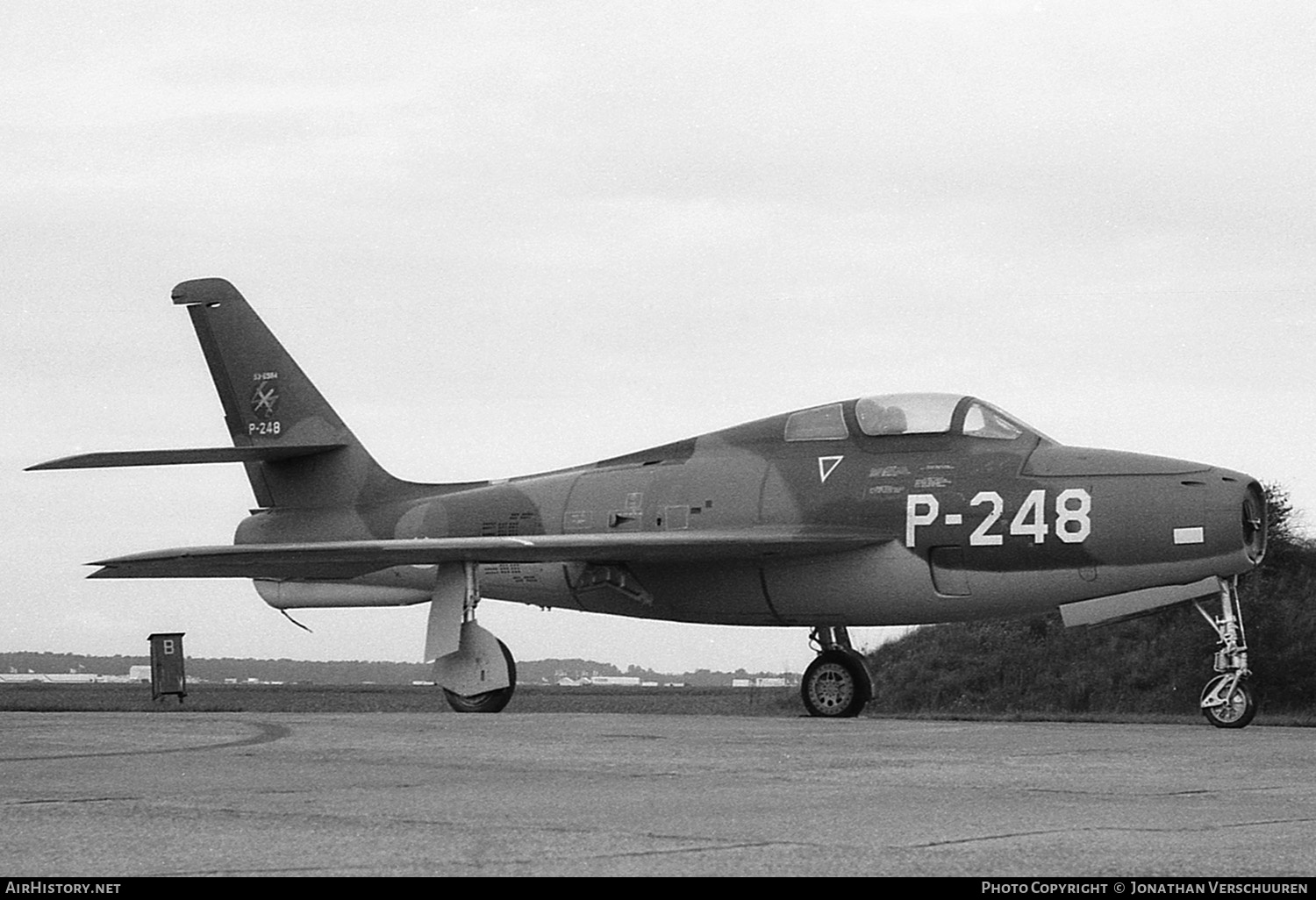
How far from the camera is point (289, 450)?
2200 cm

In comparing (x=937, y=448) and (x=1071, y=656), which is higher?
(x=937, y=448)

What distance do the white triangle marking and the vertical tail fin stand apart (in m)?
6.36

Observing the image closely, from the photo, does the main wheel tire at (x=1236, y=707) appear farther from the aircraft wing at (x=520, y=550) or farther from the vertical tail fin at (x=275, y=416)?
the vertical tail fin at (x=275, y=416)

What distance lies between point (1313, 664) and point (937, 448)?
863cm

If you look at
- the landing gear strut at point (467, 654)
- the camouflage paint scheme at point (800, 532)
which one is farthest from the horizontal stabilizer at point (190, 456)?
the landing gear strut at point (467, 654)

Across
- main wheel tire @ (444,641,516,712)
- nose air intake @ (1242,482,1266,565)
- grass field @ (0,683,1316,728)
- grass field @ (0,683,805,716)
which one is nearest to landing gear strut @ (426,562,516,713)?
main wheel tire @ (444,641,516,712)

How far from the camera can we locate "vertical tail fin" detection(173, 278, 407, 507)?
72.8 ft

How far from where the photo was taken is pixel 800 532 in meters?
17.6

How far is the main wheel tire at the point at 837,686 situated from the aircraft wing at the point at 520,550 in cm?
131

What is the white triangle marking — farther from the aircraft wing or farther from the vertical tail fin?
the vertical tail fin

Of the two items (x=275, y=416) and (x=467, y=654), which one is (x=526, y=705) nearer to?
(x=275, y=416)
